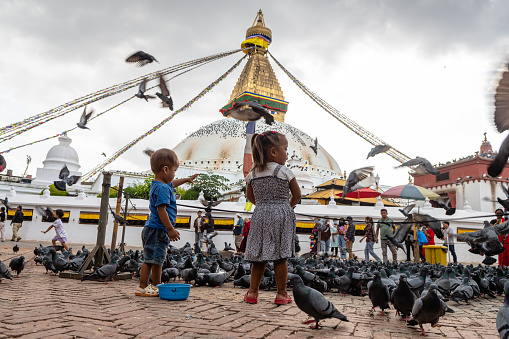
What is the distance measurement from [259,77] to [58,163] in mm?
21837

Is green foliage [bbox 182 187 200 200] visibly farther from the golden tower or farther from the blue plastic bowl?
the blue plastic bowl

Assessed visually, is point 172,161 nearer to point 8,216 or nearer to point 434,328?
point 434,328

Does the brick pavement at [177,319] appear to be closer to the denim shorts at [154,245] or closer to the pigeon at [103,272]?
the denim shorts at [154,245]

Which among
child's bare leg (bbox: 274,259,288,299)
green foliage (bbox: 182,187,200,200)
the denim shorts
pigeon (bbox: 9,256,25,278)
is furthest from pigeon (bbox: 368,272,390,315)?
green foliage (bbox: 182,187,200,200)

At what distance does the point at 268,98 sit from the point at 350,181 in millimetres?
34591

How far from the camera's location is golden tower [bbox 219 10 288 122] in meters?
38.8

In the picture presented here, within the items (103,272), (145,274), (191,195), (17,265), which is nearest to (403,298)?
(145,274)

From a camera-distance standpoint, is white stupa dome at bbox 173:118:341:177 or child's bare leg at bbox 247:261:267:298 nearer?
child's bare leg at bbox 247:261:267:298

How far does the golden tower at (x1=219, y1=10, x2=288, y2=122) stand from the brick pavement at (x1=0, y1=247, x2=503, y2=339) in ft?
113

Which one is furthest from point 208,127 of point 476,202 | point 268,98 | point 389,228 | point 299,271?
point 299,271

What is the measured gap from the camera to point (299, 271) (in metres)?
5.05

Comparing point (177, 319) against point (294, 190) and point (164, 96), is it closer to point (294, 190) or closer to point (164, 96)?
point (294, 190)

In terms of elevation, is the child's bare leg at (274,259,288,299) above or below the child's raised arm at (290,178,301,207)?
below

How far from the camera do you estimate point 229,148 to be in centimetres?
4169
